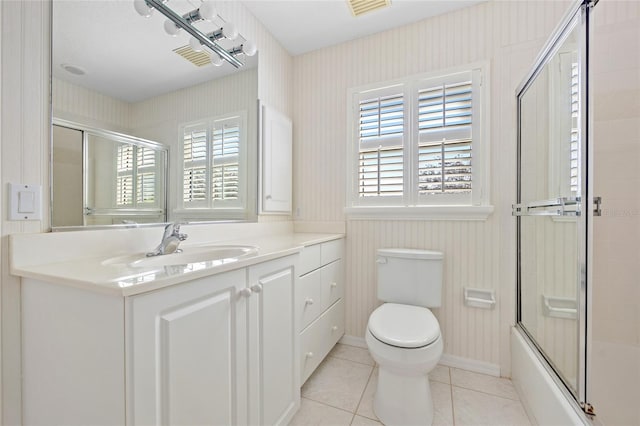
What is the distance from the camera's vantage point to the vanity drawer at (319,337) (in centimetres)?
146

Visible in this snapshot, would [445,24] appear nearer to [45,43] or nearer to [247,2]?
[247,2]

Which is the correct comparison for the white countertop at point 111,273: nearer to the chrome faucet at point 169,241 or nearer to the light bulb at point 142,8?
the chrome faucet at point 169,241

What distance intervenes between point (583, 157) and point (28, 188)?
1.90 m

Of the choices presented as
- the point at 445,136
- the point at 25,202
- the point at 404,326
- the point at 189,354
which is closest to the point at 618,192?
the point at 445,136

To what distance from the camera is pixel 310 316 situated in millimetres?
1528

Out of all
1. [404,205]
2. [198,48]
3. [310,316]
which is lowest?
[310,316]

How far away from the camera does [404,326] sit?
137 cm

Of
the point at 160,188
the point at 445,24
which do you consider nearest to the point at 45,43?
the point at 160,188

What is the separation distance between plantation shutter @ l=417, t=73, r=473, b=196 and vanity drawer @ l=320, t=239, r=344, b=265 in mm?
706

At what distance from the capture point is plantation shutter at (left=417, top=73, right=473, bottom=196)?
176 centimetres

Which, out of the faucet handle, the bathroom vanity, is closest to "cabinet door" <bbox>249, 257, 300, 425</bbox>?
the bathroom vanity

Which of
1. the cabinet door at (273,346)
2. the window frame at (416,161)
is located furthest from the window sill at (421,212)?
the cabinet door at (273,346)

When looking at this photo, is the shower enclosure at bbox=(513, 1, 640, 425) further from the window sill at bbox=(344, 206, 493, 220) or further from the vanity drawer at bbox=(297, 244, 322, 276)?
the vanity drawer at bbox=(297, 244, 322, 276)

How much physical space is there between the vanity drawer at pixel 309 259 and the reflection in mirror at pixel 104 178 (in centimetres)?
73
